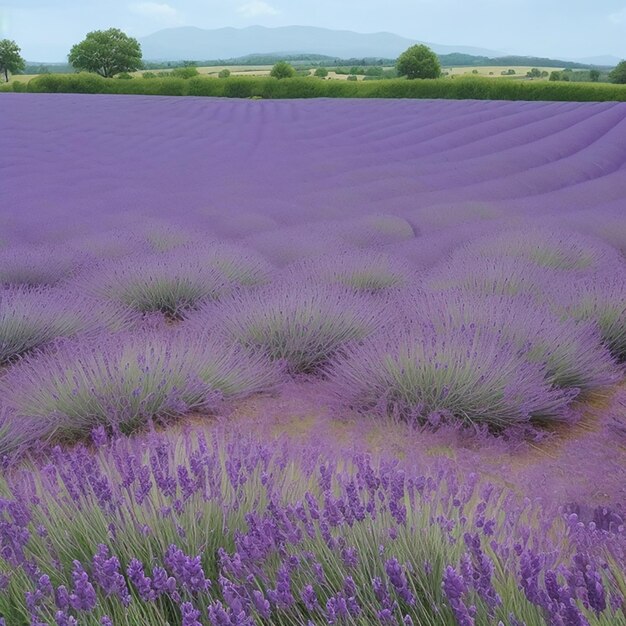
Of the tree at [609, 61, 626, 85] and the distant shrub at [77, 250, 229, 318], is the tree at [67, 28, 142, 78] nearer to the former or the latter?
the tree at [609, 61, 626, 85]

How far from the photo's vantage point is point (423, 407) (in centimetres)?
205

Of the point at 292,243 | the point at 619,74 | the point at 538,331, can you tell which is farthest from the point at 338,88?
the point at 538,331

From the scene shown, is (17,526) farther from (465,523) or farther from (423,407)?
(423,407)

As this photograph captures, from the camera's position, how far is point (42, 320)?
259 cm

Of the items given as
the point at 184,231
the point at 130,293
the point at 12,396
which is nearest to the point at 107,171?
the point at 184,231

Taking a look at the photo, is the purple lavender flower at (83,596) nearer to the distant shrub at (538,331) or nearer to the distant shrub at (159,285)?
the distant shrub at (538,331)

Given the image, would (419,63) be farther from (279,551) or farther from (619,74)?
(279,551)

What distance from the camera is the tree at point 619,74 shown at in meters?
23.9

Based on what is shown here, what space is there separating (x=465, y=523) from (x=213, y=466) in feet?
1.66

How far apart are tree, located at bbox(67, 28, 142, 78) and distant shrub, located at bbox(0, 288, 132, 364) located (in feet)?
129

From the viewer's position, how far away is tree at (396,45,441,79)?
26578mm

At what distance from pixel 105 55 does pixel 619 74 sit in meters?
28.2

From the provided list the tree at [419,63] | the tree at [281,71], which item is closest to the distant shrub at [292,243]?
the tree at [281,71]

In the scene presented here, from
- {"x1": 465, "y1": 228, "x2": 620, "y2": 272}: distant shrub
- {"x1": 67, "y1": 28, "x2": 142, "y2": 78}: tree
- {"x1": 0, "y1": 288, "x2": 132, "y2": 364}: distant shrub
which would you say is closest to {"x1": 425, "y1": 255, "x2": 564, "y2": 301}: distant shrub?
{"x1": 465, "y1": 228, "x2": 620, "y2": 272}: distant shrub
